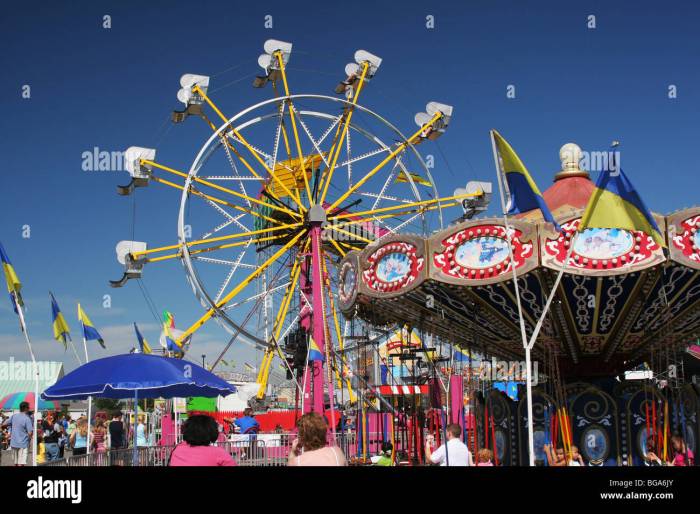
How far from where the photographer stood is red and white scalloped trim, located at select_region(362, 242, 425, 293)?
1225 centimetres

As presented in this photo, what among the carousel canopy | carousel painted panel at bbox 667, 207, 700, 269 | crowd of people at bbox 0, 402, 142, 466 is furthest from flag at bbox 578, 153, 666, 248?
crowd of people at bbox 0, 402, 142, 466

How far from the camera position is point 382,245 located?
1298 cm

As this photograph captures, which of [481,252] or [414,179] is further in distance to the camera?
[414,179]

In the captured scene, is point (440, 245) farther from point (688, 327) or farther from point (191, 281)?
point (191, 281)

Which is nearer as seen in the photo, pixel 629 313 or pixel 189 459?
pixel 189 459

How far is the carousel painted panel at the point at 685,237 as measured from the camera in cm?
1060

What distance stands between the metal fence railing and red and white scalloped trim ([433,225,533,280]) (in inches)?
168

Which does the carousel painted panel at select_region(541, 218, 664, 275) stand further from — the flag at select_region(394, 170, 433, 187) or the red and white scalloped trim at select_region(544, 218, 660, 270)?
the flag at select_region(394, 170, 433, 187)

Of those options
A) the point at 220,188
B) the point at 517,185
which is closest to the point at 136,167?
the point at 220,188

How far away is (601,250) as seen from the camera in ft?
35.4

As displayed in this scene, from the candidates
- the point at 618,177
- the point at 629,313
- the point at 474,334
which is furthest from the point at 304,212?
the point at 618,177

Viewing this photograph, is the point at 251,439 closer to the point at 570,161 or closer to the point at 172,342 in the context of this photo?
the point at 172,342

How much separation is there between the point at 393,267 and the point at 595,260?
3.29 meters
